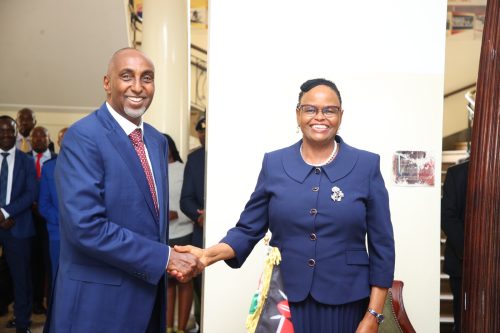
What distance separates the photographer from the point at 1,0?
27.2ft

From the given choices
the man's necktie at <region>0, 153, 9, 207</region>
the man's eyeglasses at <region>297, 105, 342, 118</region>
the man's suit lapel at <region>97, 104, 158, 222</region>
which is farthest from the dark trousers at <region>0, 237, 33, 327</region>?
the man's eyeglasses at <region>297, 105, 342, 118</region>

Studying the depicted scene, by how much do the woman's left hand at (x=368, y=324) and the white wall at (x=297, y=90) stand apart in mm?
1417

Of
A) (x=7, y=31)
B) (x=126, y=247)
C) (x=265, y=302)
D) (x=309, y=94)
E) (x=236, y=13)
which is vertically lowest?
(x=265, y=302)

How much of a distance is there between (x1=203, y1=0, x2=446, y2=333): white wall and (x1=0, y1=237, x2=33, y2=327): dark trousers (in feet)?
7.15

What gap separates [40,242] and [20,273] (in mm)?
992

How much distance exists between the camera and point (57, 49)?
8.88 metres

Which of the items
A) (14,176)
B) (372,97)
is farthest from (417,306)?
(14,176)

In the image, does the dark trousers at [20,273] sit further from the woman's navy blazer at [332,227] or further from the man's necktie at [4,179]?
the woman's navy blazer at [332,227]

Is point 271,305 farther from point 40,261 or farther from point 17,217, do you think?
point 40,261

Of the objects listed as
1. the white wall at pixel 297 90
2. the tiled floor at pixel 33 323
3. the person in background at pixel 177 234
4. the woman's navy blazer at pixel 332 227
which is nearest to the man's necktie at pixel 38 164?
the tiled floor at pixel 33 323

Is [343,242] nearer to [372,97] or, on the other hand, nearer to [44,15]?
[372,97]

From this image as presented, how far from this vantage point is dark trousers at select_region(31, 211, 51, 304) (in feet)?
19.1

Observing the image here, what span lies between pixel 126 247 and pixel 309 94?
86 cm

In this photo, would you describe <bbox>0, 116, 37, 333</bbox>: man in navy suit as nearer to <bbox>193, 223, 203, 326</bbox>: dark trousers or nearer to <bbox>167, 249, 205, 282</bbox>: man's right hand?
A: <bbox>193, 223, 203, 326</bbox>: dark trousers
